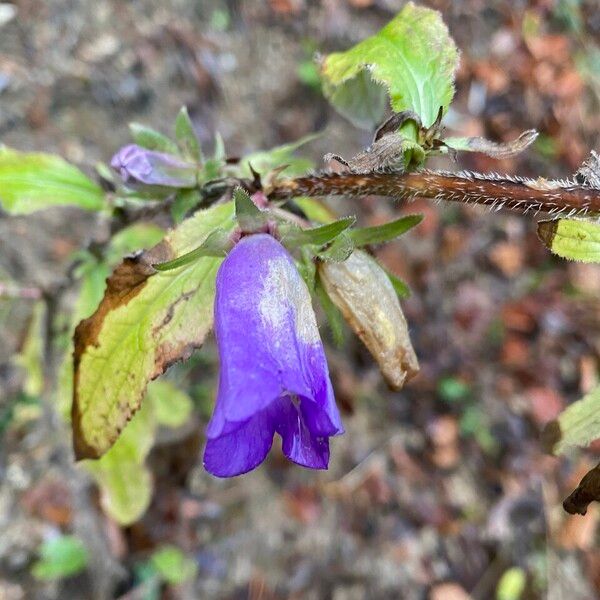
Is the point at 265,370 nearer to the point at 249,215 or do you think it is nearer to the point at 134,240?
the point at 249,215

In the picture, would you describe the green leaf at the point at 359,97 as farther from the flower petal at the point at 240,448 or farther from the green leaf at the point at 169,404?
the green leaf at the point at 169,404

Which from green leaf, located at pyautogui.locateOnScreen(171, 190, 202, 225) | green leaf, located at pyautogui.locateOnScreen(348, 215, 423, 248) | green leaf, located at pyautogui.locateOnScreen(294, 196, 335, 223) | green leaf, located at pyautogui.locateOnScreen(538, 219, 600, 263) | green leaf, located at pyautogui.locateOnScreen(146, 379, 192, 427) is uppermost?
green leaf, located at pyautogui.locateOnScreen(538, 219, 600, 263)

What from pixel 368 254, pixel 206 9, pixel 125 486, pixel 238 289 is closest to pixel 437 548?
pixel 125 486

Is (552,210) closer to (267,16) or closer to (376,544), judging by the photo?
(376,544)

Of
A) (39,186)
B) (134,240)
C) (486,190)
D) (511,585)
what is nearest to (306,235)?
(486,190)

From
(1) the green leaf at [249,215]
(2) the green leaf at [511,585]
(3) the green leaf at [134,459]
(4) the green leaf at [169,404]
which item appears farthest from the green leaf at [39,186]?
(2) the green leaf at [511,585]

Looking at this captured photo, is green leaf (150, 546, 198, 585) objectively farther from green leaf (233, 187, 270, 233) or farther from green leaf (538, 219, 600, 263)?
green leaf (538, 219, 600, 263)

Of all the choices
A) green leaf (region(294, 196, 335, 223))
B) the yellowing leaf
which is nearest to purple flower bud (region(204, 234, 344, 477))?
the yellowing leaf
